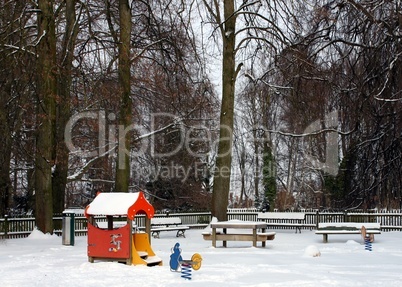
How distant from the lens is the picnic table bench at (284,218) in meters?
25.9

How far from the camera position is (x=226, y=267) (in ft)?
44.1

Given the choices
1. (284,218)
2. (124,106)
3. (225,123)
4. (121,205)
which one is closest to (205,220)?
(284,218)

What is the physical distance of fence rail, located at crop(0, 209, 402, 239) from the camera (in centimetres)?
2189

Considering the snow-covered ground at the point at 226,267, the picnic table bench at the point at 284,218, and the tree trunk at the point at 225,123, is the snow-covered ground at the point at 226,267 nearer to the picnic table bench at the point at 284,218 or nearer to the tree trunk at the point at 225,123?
the tree trunk at the point at 225,123

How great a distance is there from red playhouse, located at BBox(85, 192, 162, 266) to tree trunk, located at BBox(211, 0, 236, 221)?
36.0 feet

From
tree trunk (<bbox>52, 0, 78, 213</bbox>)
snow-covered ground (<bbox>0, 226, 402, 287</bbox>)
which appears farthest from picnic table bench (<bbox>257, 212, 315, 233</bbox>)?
tree trunk (<bbox>52, 0, 78, 213</bbox>)

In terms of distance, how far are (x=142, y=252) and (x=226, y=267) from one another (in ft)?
6.24

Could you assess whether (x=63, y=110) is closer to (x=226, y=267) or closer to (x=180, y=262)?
(x=226, y=267)

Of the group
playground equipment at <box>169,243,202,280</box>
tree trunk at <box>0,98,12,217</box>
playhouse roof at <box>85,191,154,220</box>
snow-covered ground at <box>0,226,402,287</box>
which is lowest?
snow-covered ground at <box>0,226,402,287</box>

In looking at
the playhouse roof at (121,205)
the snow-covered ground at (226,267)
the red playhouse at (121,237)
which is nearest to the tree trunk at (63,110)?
the snow-covered ground at (226,267)

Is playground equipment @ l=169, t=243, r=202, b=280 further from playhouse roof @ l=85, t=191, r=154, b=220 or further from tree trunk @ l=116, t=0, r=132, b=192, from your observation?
tree trunk @ l=116, t=0, r=132, b=192

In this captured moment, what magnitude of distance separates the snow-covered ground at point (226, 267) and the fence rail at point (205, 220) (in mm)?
2104

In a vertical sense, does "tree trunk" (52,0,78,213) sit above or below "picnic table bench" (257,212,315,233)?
above

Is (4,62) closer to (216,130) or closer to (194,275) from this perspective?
(194,275)
